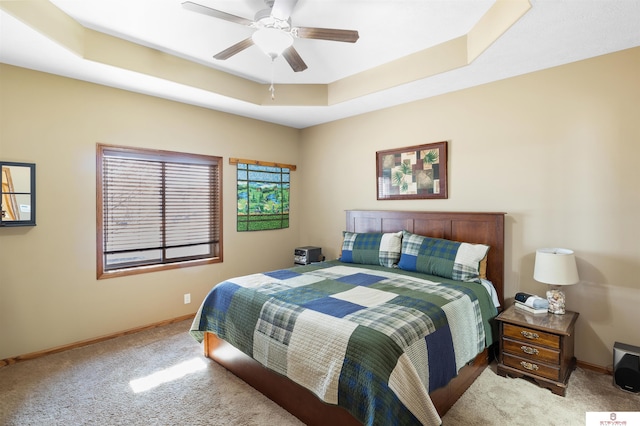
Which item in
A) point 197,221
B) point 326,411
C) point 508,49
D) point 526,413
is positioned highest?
point 508,49

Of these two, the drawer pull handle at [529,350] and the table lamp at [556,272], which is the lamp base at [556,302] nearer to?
the table lamp at [556,272]

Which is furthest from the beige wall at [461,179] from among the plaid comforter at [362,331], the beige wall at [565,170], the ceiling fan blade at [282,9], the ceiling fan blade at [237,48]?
the ceiling fan blade at [282,9]

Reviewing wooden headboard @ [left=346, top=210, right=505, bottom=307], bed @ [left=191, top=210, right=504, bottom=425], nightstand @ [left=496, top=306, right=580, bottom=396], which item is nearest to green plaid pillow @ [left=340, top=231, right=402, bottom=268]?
bed @ [left=191, top=210, right=504, bottom=425]

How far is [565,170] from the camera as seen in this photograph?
8.98ft

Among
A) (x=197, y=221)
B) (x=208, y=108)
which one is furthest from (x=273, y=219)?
(x=208, y=108)

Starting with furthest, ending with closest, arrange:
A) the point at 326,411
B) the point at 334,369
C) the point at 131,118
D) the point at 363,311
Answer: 1. the point at 131,118
2. the point at 363,311
3. the point at 326,411
4. the point at 334,369

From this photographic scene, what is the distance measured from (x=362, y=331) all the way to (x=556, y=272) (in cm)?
177

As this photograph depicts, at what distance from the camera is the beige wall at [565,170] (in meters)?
2.49

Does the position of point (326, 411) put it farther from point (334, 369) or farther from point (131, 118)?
point (131, 118)

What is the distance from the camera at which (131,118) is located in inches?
133

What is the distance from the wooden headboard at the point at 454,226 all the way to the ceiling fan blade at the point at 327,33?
2.08m

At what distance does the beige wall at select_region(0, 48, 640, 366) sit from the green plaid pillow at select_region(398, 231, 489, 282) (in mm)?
463

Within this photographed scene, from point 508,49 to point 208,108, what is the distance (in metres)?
3.28

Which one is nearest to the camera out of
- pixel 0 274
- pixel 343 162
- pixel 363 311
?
pixel 363 311
